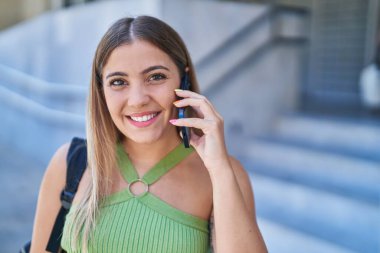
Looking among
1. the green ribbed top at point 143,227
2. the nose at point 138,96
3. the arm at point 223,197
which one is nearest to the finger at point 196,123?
the arm at point 223,197

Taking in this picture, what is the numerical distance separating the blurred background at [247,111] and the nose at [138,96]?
7.39 ft

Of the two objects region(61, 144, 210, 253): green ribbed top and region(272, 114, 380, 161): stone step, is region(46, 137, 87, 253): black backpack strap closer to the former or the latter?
region(61, 144, 210, 253): green ribbed top

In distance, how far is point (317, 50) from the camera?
618cm

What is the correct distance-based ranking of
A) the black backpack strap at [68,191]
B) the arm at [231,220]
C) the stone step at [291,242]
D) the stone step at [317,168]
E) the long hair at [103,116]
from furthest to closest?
the stone step at [317,168] < the stone step at [291,242] < the black backpack strap at [68,191] < the long hair at [103,116] < the arm at [231,220]

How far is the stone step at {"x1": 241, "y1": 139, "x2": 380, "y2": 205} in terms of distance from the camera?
3.30 meters

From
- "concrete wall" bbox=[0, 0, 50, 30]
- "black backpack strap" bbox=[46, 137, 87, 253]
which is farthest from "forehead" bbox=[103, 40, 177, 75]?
"concrete wall" bbox=[0, 0, 50, 30]

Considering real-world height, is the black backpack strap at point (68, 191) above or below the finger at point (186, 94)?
below

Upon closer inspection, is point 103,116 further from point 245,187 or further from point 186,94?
point 245,187

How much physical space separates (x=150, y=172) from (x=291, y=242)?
2190mm

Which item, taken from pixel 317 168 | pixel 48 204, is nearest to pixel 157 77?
pixel 48 204

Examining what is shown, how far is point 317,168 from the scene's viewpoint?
371cm

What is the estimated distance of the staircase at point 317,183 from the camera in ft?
10.1

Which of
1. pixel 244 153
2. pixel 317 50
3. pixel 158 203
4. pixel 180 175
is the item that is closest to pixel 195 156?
pixel 180 175

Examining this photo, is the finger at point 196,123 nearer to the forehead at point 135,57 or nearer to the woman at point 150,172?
the woman at point 150,172
